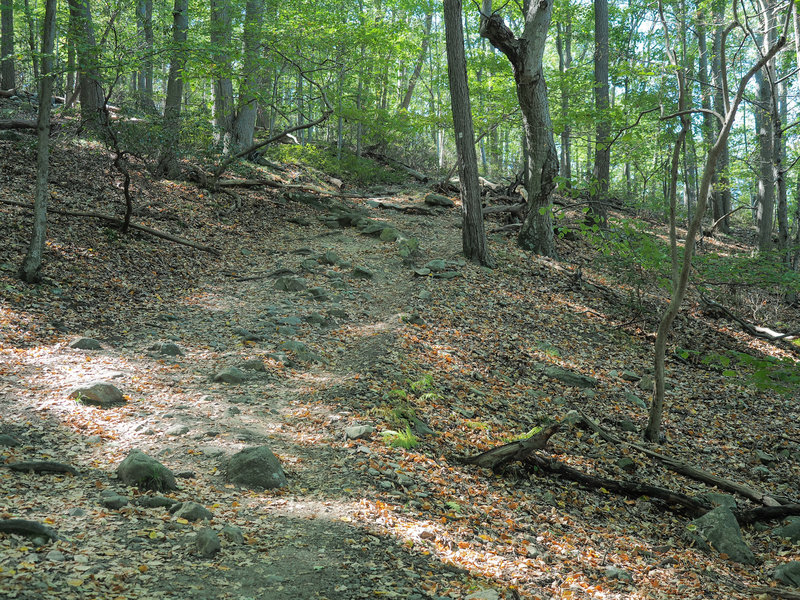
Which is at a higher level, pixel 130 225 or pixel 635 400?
pixel 130 225

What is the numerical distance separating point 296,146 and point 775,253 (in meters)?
12.4

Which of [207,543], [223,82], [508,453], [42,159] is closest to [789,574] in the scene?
[508,453]

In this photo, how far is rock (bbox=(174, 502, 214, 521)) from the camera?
131 inches

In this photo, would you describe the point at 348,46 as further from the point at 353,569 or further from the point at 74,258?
the point at 353,569

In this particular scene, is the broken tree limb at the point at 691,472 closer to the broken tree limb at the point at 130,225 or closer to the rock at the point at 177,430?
the rock at the point at 177,430

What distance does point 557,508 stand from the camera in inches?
179

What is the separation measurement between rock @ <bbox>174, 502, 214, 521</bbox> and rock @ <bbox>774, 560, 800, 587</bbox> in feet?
12.8

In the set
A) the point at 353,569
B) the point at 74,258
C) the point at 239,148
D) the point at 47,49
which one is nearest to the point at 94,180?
the point at 74,258

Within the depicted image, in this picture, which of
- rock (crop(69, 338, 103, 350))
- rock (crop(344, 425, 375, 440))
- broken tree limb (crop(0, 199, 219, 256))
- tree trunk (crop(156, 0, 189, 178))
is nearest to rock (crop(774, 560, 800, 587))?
rock (crop(344, 425, 375, 440))

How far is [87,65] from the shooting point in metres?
6.70

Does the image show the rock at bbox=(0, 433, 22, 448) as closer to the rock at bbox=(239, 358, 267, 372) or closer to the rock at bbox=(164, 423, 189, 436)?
the rock at bbox=(164, 423, 189, 436)

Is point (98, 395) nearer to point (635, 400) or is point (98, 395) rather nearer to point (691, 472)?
point (691, 472)

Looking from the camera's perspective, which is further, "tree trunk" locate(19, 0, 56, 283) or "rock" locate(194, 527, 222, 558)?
"tree trunk" locate(19, 0, 56, 283)

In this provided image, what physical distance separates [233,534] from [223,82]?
13511mm
